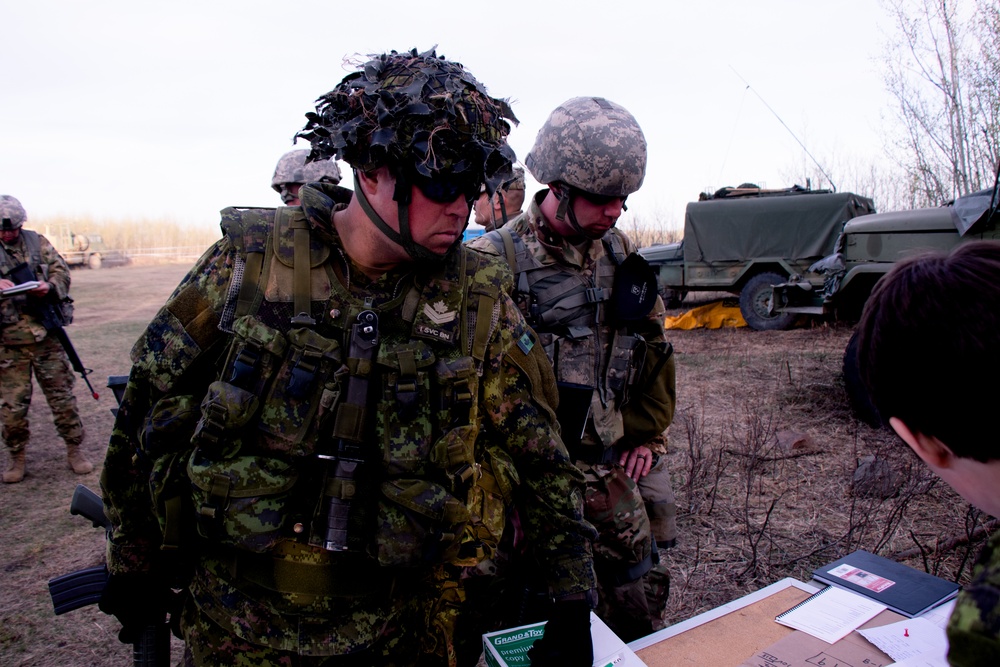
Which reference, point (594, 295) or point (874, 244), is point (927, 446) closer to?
point (594, 295)

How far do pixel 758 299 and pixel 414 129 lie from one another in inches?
405

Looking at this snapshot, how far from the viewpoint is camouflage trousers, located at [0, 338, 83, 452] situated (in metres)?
5.23

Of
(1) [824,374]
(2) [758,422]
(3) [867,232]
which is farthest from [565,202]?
(3) [867,232]

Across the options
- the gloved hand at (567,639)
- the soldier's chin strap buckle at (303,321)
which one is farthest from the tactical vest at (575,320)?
the soldier's chin strap buckle at (303,321)

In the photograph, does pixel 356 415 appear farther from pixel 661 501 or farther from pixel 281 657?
pixel 661 501

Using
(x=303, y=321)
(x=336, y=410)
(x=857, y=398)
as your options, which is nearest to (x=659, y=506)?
(x=336, y=410)

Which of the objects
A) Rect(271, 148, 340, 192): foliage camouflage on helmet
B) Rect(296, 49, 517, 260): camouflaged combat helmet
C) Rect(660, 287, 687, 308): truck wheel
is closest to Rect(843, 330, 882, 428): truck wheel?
Rect(271, 148, 340, 192): foliage camouflage on helmet

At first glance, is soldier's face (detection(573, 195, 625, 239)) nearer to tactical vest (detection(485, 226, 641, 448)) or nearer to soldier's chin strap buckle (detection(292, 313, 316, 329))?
tactical vest (detection(485, 226, 641, 448))

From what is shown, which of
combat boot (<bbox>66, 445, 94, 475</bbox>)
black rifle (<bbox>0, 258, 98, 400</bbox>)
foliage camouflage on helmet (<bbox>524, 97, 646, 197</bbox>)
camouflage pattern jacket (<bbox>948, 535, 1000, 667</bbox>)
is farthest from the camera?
combat boot (<bbox>66, 445, 94, 475</bbox>)

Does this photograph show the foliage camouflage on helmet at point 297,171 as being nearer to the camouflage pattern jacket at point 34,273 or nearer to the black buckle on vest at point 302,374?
the camouflage pattern jacket at point 34,273

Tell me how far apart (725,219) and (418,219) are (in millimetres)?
10484

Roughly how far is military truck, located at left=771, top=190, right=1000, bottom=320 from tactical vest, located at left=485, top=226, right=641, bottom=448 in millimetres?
6998

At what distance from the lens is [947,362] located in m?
1.03

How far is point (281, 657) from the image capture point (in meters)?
1.52
